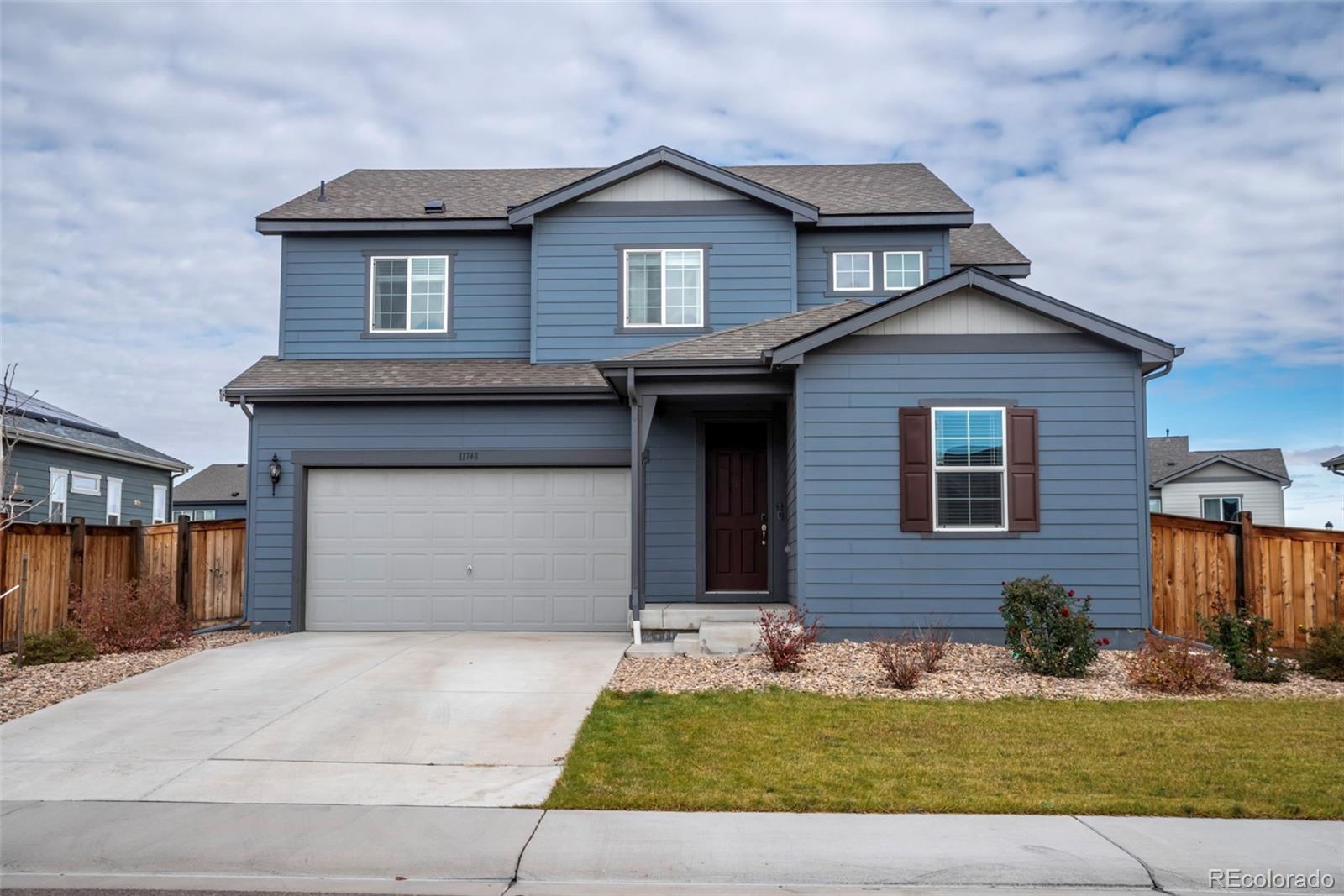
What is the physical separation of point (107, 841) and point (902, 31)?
11.4 m

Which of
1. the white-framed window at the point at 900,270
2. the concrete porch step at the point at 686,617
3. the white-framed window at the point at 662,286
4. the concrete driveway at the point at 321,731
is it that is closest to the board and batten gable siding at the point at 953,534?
the concrete porch step at the point at 686,617

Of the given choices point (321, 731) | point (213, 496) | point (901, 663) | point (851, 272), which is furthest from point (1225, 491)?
point (213, 496)

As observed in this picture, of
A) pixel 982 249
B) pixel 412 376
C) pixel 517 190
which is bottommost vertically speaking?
pixel 412 376

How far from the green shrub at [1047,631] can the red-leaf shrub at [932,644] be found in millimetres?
739

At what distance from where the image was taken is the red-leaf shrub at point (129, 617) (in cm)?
1223

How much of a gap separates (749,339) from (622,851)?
878cm

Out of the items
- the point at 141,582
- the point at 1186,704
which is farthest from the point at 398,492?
the point at 1186,704

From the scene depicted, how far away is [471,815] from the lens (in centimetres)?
629

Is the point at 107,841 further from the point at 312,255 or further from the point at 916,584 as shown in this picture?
the point at 312,255

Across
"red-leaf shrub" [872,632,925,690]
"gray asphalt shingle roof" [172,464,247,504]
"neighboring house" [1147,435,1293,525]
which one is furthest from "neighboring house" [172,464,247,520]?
"red-leaf shrub" [872,632,925,690]

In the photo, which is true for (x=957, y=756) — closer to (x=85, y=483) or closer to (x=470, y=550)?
(x=470, y=550)

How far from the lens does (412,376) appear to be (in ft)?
48.9

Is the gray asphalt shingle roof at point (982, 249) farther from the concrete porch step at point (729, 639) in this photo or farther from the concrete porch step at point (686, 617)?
the concrete porch step at point (729, 639)

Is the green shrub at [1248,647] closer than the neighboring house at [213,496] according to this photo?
Yes
